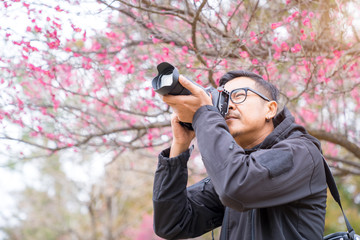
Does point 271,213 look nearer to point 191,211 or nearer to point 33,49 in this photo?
point 191,211

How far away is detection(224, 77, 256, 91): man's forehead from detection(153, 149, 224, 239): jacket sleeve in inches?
13.4

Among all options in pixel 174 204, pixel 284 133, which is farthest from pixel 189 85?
pixel 174 204

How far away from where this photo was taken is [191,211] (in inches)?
63.6

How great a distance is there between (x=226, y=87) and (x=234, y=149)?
0.47 m

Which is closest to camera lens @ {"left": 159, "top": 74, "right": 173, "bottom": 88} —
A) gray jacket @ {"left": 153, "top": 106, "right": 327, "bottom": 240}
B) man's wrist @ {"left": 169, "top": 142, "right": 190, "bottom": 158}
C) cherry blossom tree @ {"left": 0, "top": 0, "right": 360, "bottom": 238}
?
gray jacket @ {"left": 153, "top": 106, "right": 327, "bottom": 240}

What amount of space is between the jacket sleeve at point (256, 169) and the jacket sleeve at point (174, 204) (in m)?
0.31

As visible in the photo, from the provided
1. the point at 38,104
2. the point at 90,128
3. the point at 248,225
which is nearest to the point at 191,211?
the point at 248,225

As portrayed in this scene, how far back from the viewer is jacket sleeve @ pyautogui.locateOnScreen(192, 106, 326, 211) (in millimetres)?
1111

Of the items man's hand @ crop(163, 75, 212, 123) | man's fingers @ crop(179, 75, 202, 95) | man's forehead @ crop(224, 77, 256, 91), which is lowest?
man's hand @ crop(163, 75, 212, 123)

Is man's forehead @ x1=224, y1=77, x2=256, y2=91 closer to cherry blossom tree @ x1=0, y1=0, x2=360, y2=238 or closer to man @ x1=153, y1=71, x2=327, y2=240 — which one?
man @ x1=153, y1=71, x2=327, y2=240

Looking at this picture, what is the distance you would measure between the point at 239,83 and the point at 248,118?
19 cm

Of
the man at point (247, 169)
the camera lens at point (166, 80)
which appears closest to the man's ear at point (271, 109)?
the man at point (247, 169)

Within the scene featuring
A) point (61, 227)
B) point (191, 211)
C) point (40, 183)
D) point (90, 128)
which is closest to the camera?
point (191, 211)

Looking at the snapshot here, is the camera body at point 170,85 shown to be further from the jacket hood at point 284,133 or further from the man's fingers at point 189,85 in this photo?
the jacket hood at point 284,133
